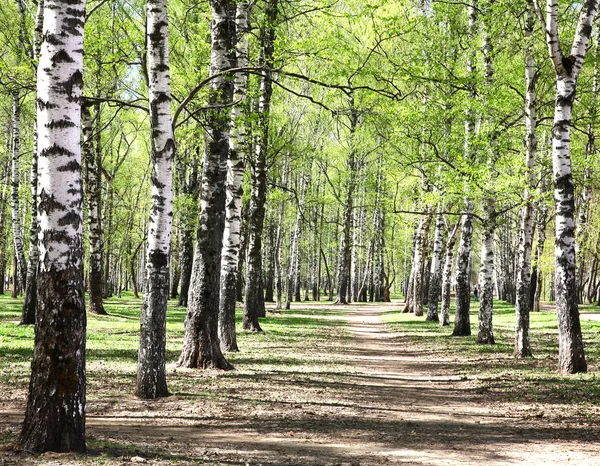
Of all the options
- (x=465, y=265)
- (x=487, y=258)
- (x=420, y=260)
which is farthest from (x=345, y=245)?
(x=487, y=258)

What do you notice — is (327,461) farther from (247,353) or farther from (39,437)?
(247,353)

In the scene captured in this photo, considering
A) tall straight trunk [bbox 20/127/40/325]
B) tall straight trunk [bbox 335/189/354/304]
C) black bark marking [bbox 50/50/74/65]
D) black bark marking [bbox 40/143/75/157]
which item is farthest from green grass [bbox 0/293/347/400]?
tall straight trunk [bbox 335/189/354/304]

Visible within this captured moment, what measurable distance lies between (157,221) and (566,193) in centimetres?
790

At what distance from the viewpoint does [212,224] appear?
11430mm

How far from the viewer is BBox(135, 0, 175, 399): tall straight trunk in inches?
351

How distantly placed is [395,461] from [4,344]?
1074cm

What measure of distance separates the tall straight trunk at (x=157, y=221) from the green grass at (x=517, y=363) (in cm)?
603

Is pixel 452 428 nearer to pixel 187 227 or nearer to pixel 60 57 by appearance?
pixel 60 57

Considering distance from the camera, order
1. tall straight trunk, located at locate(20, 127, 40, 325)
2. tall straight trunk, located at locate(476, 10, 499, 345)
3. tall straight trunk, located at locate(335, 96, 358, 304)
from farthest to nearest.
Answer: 1. tall straight trunk, located at locate(335, 96, 358, 304)
2. tall straight trunk, located at locate(476, 10, 499, 345)
3. tall straight trunk, located at locate(20, 127, 40, 325)

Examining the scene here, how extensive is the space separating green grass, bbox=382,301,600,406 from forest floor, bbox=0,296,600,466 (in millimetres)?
51

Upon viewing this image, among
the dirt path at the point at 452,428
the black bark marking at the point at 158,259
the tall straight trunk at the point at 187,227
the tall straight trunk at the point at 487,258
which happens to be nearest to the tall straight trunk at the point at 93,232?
the tall straight trunk at the point at 187,227

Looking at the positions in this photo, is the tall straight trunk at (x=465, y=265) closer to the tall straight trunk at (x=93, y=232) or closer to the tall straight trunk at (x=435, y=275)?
the tall straight trunk at (x=435, y=275)

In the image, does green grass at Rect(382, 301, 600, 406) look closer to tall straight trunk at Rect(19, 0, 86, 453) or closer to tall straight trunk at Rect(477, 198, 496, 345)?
tall straight trunk at Rect(477, 198, 496, 345)

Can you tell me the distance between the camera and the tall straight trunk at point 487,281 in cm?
1744
